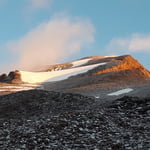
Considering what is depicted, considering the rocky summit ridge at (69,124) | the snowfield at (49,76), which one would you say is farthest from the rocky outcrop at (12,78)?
the rocky summit ridge at (69,124)

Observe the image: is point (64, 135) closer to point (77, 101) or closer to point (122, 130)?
point (122, 130)

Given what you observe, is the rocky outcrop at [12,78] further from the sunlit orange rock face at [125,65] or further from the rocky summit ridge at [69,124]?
the rocky summit ridge at [69,124]

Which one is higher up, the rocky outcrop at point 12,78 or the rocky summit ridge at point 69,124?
A: the rocky outcrop at point 12,78

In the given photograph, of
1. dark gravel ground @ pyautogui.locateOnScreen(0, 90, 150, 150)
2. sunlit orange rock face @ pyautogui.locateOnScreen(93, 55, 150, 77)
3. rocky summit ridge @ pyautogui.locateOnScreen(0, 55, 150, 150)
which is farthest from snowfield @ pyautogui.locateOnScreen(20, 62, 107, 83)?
dark gravel ground @ pyautogui.locateOnScreen(0, 90, 150, 150)

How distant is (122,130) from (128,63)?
6369 centimetres

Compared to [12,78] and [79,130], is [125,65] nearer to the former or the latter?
[12,78]

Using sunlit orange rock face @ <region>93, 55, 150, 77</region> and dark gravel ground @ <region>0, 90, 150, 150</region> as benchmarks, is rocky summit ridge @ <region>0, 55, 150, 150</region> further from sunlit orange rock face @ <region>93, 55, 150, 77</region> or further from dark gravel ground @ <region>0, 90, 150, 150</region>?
sunlit orange rock face @ <region>93, 55, 150, 77</region>

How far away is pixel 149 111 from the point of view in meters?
22.2

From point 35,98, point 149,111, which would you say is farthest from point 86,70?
point 149,111

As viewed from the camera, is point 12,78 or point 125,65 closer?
point 125,65

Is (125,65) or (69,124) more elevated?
(125,65)

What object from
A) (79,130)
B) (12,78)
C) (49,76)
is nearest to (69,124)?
(79,130)

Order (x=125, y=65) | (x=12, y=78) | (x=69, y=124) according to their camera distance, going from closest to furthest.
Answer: (x=69, y=124)
(x=125, y=65)
(x=12, y=78)

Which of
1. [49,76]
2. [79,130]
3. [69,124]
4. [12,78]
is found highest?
[12,78]
